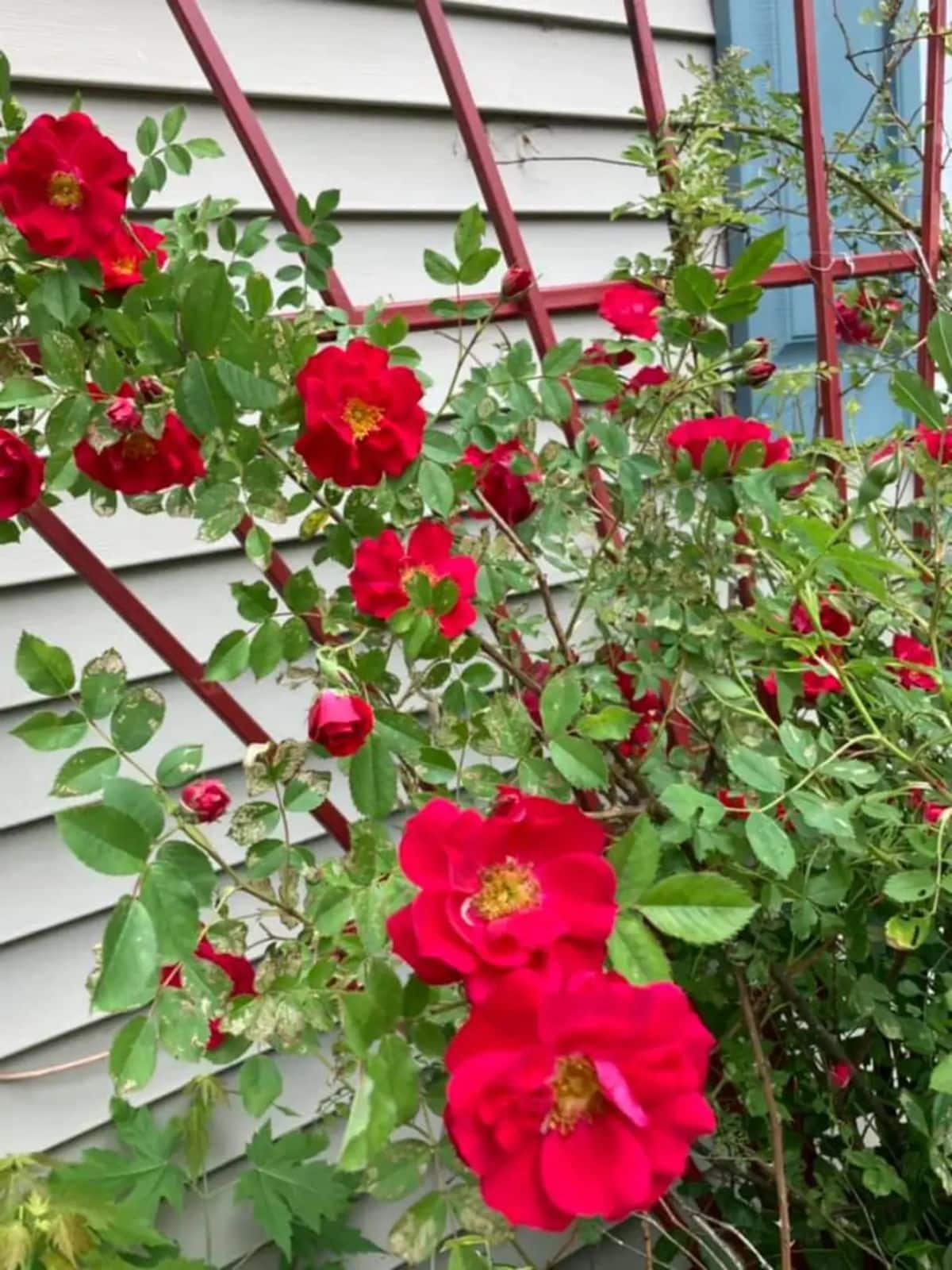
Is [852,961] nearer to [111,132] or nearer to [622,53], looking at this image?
[111,132]

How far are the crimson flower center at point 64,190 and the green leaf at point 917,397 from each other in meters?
0.60

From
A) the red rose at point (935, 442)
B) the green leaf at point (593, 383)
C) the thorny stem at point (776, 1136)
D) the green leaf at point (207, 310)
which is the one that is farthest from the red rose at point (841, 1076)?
the green leaf at point (207, 310)

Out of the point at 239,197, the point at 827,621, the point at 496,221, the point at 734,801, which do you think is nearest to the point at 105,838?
the point at 734,801

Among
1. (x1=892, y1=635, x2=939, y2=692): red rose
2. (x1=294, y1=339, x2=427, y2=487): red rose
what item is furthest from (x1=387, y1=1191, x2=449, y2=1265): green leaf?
(x1=892, y1=635, x2=939, y2=692): red rose

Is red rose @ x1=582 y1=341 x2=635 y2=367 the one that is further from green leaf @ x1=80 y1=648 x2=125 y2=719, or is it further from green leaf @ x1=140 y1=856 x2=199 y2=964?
green leaf @ x1=140 y1=856 x2=199 y2=964

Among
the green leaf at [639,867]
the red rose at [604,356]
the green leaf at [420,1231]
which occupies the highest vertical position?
the red rose at [604,356]

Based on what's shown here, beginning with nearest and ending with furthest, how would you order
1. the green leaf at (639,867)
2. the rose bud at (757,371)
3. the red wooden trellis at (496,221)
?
the green leaf at (639,867), the rose bud at (757,371), the red wooden trellis at (496,221)

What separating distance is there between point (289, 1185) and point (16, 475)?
1.01 meters

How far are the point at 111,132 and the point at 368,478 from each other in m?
0.78

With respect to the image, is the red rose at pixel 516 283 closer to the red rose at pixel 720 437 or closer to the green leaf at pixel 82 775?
the red rose at pixel 720 437

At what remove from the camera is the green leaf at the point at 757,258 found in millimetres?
799

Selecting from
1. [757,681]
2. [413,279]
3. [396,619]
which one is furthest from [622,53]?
[396,619]

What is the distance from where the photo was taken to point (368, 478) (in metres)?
0.81

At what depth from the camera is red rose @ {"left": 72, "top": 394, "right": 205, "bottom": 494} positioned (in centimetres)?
80
